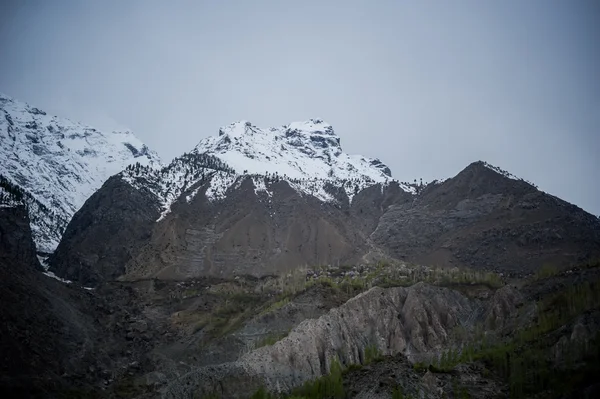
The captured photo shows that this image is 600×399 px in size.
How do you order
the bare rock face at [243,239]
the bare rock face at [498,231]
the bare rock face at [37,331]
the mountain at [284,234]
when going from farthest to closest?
the bare rock face at [243,239]
the mountain at [284,234]
the bare rock face at [498,231]
the bare rock face at [37,331]

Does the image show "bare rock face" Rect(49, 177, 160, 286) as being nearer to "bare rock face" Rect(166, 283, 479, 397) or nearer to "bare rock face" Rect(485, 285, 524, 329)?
"bare rock face" Rect(166, 283, 479, 397)

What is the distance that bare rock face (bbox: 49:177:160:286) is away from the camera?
152750mm

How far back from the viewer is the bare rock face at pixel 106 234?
15275cm

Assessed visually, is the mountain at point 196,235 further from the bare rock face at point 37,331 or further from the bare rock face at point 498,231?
the bare rock face at point 37,331

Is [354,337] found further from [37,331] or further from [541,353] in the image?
[37,331]

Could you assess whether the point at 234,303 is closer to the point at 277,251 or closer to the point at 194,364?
the point at 194,364

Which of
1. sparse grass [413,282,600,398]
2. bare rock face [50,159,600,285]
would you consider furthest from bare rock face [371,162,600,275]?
sparse grass [413,282,600,398]

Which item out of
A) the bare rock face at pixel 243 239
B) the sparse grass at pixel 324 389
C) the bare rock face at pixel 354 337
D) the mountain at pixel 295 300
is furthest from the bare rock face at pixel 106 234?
the sparse grass at pixel 324 389

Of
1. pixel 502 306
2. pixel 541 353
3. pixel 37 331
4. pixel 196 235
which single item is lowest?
pixel 37 331

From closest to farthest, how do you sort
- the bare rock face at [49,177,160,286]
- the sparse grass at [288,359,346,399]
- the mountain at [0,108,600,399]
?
the sparse grass at [288,359,346,399] → the mountain at [0,108,600,399] → the bare rock face at [49,177,160,286]

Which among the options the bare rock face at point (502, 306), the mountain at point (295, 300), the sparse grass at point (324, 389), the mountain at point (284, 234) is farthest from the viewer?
the mountain at point (284, 234)

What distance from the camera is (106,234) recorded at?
6531 inches

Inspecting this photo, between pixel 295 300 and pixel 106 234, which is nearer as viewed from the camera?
pixel 295 300

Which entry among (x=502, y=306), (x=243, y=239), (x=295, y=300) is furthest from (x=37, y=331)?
(x=243, y=239)
